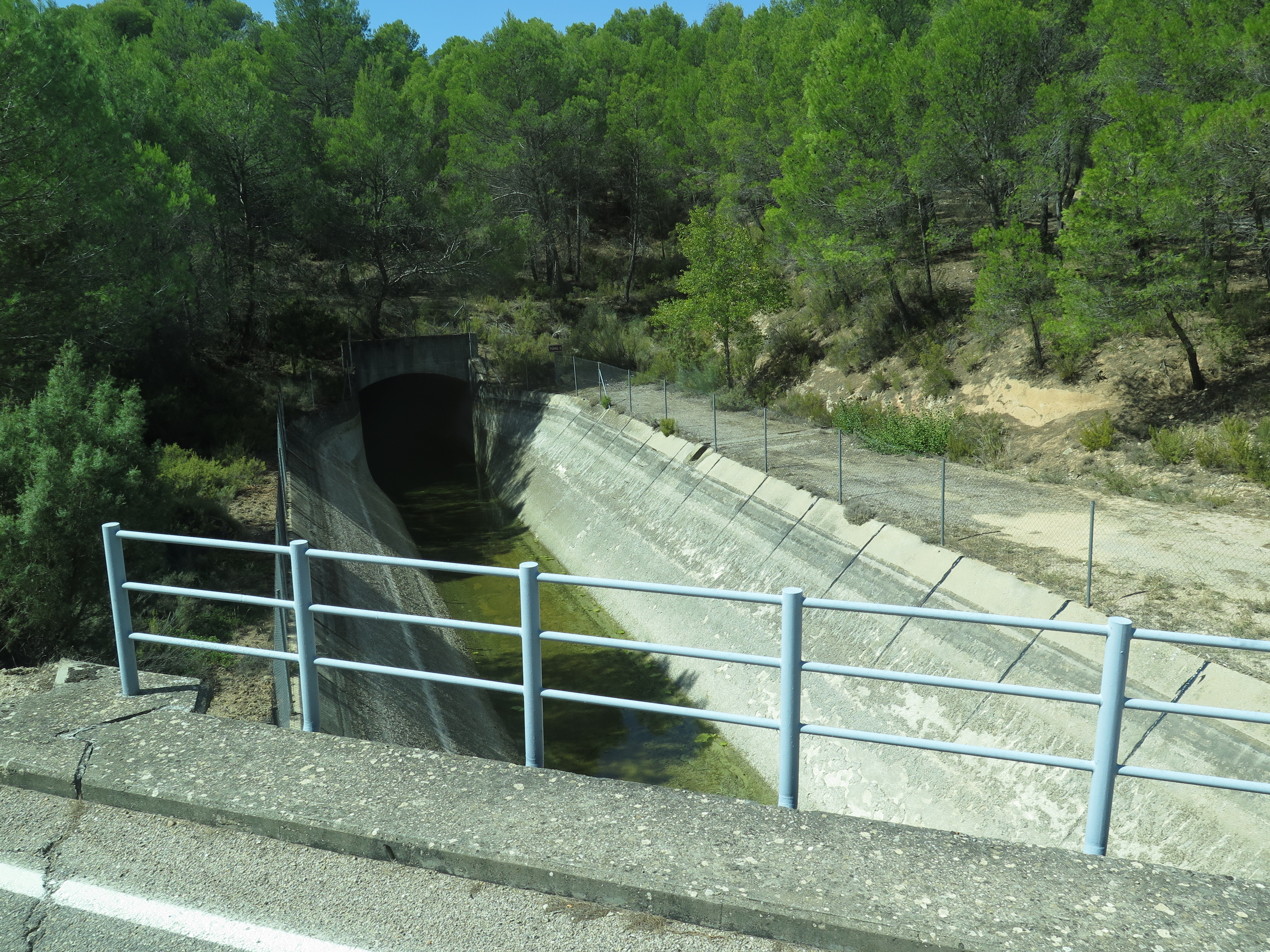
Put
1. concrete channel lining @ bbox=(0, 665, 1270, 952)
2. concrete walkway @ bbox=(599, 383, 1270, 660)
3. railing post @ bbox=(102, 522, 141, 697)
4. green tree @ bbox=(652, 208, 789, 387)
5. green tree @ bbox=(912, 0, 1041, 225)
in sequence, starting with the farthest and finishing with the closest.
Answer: green tree @ bbox=(652, 208, 789, 387) < green tree @ bbox=(912, 0, 1041, 225) < concrete walkway @ bbox=(599, 383, 1270, 660) < railing post @ bbox=(102, 522, 141, 697) < concrete channel lining @ bbox=(0, 665, 1270, 952)

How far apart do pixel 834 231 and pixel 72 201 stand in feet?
70.0

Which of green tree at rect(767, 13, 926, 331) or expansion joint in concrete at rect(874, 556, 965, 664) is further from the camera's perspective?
green tree at rect(767, 13, 926, 331)

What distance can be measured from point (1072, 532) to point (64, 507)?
1463 cm

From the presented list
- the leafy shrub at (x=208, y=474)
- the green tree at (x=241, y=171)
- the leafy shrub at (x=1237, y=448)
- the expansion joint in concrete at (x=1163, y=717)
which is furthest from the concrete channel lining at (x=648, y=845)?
the green tree at (x=241, y=171)

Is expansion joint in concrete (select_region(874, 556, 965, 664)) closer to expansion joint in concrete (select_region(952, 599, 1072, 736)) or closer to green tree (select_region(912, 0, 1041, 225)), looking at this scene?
expansion joint in concrete (select_region(952, 599, 1072, 736))

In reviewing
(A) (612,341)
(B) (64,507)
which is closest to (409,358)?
(A) (612,341)

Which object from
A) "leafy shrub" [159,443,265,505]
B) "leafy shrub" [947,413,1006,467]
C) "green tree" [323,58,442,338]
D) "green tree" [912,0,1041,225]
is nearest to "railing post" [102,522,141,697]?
"leafy shrub" [159,443,265,505]

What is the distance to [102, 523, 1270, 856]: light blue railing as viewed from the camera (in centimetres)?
400

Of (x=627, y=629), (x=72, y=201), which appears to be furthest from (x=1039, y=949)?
(x=72, y=201)

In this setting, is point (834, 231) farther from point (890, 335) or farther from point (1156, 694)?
point (1156, 694)

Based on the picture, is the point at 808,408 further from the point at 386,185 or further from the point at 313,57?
the point at 313,57

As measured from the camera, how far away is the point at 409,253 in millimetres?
38188

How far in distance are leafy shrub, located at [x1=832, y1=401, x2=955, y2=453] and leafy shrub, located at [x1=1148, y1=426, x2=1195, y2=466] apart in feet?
16.5

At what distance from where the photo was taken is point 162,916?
155 inches
